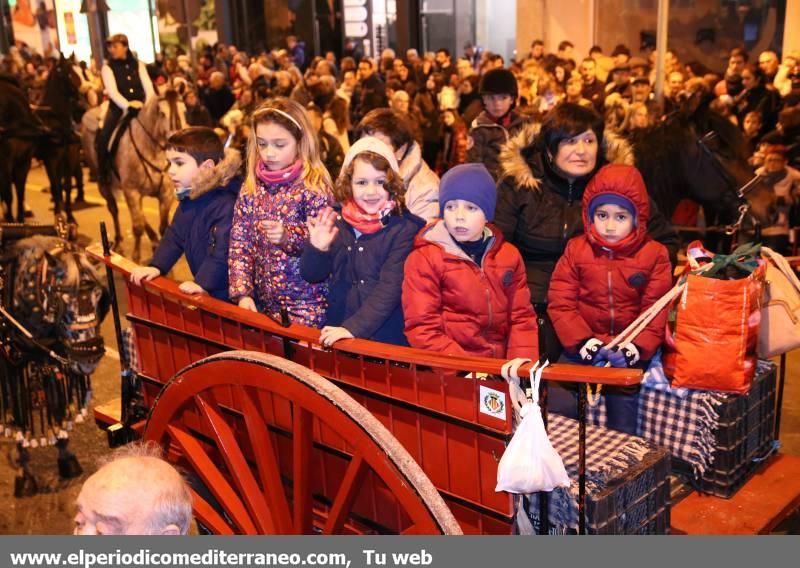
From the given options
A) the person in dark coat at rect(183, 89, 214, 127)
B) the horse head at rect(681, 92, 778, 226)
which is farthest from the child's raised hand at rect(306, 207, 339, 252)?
the person in dark coat at rect(183, 89, 214, 127)

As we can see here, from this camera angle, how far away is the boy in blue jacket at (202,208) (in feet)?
15.2

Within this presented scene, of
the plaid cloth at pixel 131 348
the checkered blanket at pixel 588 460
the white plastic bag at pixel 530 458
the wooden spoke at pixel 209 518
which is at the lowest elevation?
the wooden spoke at pixel 209 518

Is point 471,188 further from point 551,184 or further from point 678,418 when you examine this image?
point 678,418

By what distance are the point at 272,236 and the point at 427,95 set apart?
979cm

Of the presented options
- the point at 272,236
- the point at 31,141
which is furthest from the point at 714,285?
the point at 31,141

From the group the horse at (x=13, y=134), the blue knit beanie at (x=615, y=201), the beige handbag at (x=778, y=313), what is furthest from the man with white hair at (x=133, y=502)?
the horse at (x=13, y=134)

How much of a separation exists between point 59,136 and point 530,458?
410 inches

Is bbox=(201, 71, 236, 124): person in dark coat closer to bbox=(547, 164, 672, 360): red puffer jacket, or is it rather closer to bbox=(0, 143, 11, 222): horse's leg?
bbox=(0, 143, 11, 222): horse's leg

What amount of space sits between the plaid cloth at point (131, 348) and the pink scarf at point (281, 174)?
0.97 meters

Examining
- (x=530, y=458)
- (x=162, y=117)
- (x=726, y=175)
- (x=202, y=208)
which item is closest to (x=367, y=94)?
(x=162, y=117)

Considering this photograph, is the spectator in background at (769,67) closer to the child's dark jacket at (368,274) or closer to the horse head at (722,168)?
the horse head at (722,168)

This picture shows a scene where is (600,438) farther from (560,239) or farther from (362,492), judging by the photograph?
(560,239)

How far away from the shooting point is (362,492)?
11.3 ft

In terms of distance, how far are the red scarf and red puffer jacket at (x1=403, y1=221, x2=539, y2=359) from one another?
0.86 ft
